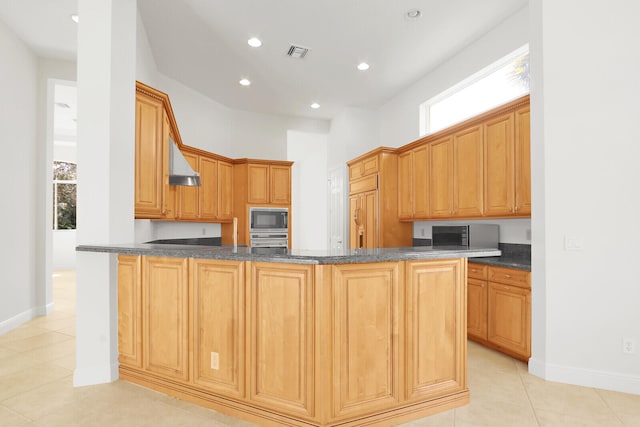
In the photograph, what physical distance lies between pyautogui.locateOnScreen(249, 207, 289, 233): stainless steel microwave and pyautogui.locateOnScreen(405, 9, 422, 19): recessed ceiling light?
3972 millimetres

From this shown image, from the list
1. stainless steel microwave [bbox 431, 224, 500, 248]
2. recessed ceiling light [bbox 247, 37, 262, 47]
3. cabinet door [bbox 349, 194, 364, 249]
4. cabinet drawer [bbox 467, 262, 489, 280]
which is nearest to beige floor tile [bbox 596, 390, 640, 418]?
cabinet drawer [bbox 467, 262, 489, 280]

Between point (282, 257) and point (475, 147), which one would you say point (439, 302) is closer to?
point (282, 257)

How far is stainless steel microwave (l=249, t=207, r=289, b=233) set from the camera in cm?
642

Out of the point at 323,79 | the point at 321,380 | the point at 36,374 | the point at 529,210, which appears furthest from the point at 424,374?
the point at 323,79

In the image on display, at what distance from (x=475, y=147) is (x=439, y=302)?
7.29 feet

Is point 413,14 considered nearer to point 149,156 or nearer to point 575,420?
point 149,156

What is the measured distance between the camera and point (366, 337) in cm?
209

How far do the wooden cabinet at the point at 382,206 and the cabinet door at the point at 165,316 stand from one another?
3.23 metres

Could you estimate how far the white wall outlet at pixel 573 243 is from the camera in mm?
2689

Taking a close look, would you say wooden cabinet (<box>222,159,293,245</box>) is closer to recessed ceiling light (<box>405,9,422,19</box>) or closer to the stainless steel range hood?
the stainless steel range hood

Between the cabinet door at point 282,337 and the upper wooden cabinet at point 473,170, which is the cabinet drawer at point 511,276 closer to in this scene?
the upper wooden cabinet at point 473,170

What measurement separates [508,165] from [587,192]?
0.83 meters

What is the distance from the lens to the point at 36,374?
2.86 m

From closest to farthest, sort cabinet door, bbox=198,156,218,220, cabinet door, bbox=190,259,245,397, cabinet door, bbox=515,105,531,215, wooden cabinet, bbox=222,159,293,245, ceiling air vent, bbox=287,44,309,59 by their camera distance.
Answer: cabinet door, bbox=190,259,245,397 → cabinet door, bbox=515,105,531,215 → ceiling air vent, bbox=287,44,309,59 → cabinet door, bbox=198,156,218,220 → wooden cabinet, bbox=222,159,293,245
